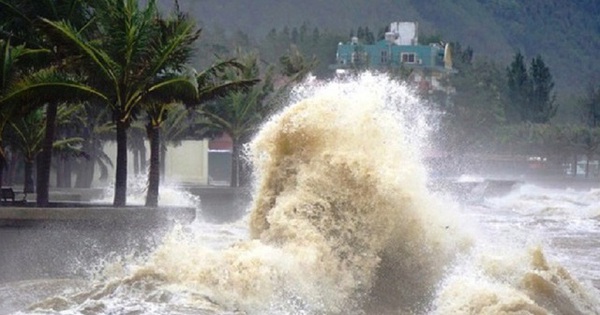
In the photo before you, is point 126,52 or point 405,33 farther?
point 405,33

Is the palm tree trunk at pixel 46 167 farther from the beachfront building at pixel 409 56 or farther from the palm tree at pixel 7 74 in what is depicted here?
the beachfront building at pixel 409 56

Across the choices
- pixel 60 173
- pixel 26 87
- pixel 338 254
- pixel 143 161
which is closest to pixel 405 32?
pixel 143 161

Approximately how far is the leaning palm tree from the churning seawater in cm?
383

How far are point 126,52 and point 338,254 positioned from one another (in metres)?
6.83

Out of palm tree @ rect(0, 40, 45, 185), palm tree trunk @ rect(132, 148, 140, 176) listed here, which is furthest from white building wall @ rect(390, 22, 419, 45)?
palm tree @ rect(0, 40, 45, 185)

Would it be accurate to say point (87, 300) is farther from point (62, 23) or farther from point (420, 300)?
point (62, 23)

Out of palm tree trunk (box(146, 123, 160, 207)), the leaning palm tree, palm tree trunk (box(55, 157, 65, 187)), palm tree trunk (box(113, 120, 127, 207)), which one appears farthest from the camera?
palm tree trunk (box(55, 157, 65, 187))

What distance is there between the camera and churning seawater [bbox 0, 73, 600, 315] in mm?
12391

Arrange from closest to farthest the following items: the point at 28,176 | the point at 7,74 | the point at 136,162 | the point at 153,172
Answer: the point at 7,74 < the point at 153,172 < the point at 28,176 < the point at 136,162

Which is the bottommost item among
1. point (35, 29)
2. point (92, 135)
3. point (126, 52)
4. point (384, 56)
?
point (92, 135)

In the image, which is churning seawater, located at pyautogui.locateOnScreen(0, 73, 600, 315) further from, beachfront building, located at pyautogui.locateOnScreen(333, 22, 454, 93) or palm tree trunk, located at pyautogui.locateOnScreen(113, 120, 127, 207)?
beachfront building, located at pyautogui.locateOnScreen(333, 22, 454, 93)

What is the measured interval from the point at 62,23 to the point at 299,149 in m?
5.07

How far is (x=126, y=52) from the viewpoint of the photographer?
63.4ft

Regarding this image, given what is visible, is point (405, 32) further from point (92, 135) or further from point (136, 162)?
point (92, 135)
